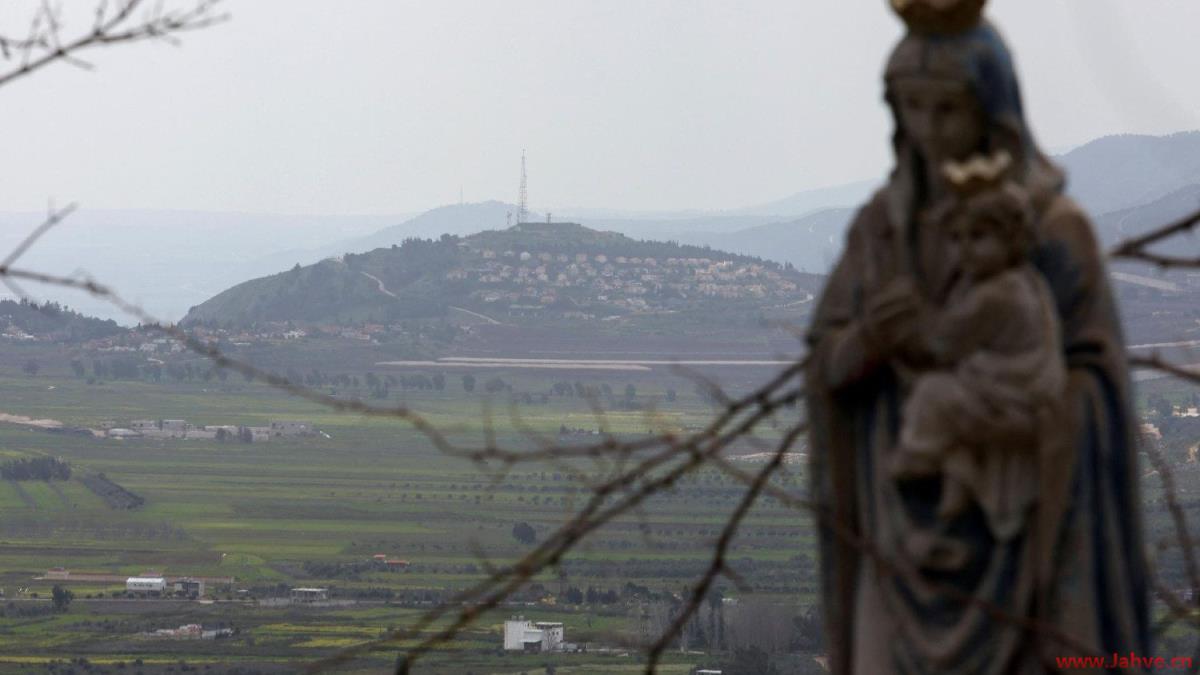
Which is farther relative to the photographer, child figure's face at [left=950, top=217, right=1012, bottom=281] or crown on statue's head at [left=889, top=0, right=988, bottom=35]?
crown on statue's head at [left=889, top=0, right=988, bottom=35]

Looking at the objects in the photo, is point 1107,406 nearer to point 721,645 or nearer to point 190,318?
point 721,645

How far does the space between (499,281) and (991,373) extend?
474 ft

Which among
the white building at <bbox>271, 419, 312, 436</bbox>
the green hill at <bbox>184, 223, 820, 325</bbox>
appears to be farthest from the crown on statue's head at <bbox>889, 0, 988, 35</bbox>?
the green hill at <bbox>184, 223, 820, 325</bbox>

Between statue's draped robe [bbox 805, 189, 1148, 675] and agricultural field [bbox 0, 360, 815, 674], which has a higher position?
statue's draped robe [bbox 805, 189, 1148, 675]

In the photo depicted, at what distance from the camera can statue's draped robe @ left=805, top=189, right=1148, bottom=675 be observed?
3.87m

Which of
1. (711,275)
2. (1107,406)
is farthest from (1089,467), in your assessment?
(711,275)

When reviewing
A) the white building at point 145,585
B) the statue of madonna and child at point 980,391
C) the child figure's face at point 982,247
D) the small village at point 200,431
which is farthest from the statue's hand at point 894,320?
the small village at point 200,431

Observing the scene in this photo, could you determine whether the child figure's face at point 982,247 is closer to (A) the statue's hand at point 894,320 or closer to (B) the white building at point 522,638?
(A) the statue's hand at point 894,320

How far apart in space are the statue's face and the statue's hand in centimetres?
25

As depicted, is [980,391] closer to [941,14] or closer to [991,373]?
[991,373]

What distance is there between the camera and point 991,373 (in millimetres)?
3762

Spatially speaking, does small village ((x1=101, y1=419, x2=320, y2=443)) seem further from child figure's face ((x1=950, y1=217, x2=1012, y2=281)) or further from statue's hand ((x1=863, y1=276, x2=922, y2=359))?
child figure's face ((x1=950, y1=217, x2=1012, y2=281))

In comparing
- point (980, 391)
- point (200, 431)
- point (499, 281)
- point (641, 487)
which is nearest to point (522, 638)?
point (641, 487)

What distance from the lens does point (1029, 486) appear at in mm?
3832
